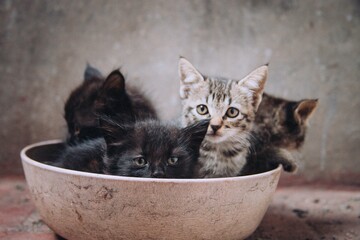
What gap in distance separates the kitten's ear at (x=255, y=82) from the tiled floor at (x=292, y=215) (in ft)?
1.89

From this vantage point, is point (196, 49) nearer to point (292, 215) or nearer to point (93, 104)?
point (93, 104)

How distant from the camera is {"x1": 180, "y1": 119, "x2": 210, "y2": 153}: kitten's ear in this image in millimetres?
1505

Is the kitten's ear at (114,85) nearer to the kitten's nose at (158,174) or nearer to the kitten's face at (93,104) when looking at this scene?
the kitten's face at (93,104)

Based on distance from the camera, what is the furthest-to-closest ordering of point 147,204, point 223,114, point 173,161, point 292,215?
point 292,215 < point 223,114 < point 173,161 < point 147,204

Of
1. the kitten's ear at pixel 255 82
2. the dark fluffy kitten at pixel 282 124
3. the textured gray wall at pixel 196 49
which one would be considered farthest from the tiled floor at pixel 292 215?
the kitten's ear at pixel 255 82

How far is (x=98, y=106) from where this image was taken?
1773mm

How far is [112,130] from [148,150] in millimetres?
145

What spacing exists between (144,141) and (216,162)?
32cm

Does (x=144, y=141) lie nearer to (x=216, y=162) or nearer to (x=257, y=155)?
(x=216, y=162)

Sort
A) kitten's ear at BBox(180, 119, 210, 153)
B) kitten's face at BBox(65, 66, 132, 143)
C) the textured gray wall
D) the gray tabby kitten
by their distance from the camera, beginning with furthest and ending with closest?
the textured gray wall < kitten's face at BBox(65, 66, 132, 143) < the gray tabby kitten < kitten's ear at BBox(180, 119, 210, 153)

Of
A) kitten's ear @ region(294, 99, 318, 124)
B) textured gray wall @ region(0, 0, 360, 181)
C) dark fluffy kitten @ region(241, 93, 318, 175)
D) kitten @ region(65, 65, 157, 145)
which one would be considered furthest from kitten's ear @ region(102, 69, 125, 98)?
textured gray wall @ region(0, 0, 360, 181)

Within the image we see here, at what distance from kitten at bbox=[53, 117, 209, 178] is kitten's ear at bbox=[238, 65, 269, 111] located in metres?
0.31

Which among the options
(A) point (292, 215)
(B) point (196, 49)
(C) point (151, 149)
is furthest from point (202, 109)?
(B) point (196, 49)

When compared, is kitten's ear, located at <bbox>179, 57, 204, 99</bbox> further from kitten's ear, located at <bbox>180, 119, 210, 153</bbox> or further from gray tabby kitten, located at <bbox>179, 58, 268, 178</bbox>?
kitten's ear, located at <bbox>180, 119, 210, 153</bbox>
